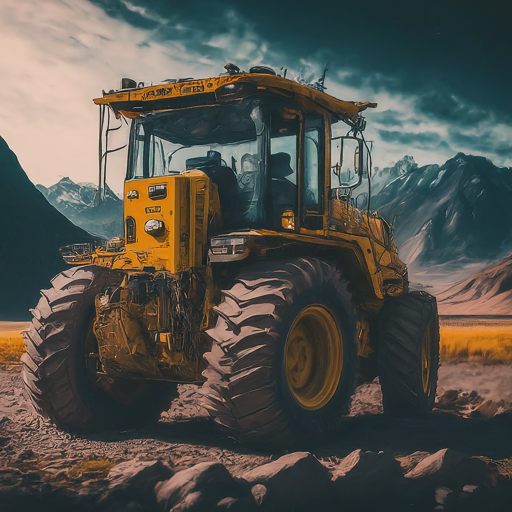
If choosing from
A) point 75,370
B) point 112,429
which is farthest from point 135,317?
point 112,429

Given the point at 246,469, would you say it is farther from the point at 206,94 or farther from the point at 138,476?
the point at 206,94

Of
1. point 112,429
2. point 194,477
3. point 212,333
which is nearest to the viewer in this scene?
point 194,477

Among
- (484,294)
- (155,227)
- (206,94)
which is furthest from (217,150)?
(484,294)

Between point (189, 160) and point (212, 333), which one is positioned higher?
point (189, 160)

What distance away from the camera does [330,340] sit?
6379mm

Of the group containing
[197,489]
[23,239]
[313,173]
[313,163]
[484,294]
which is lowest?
[484,294]

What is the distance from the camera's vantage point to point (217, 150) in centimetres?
680

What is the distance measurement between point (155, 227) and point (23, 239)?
41183mm

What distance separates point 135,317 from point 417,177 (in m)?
41.8

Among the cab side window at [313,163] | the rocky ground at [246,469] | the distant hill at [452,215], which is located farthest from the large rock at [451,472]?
the distant hill at [452,215]

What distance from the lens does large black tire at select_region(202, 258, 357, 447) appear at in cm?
518

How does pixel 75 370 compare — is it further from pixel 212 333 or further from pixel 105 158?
pixel 105 158

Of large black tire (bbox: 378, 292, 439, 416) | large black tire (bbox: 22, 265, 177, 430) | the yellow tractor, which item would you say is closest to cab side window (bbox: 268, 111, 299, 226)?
the yellow tractor

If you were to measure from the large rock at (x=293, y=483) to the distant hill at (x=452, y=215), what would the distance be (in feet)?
108
